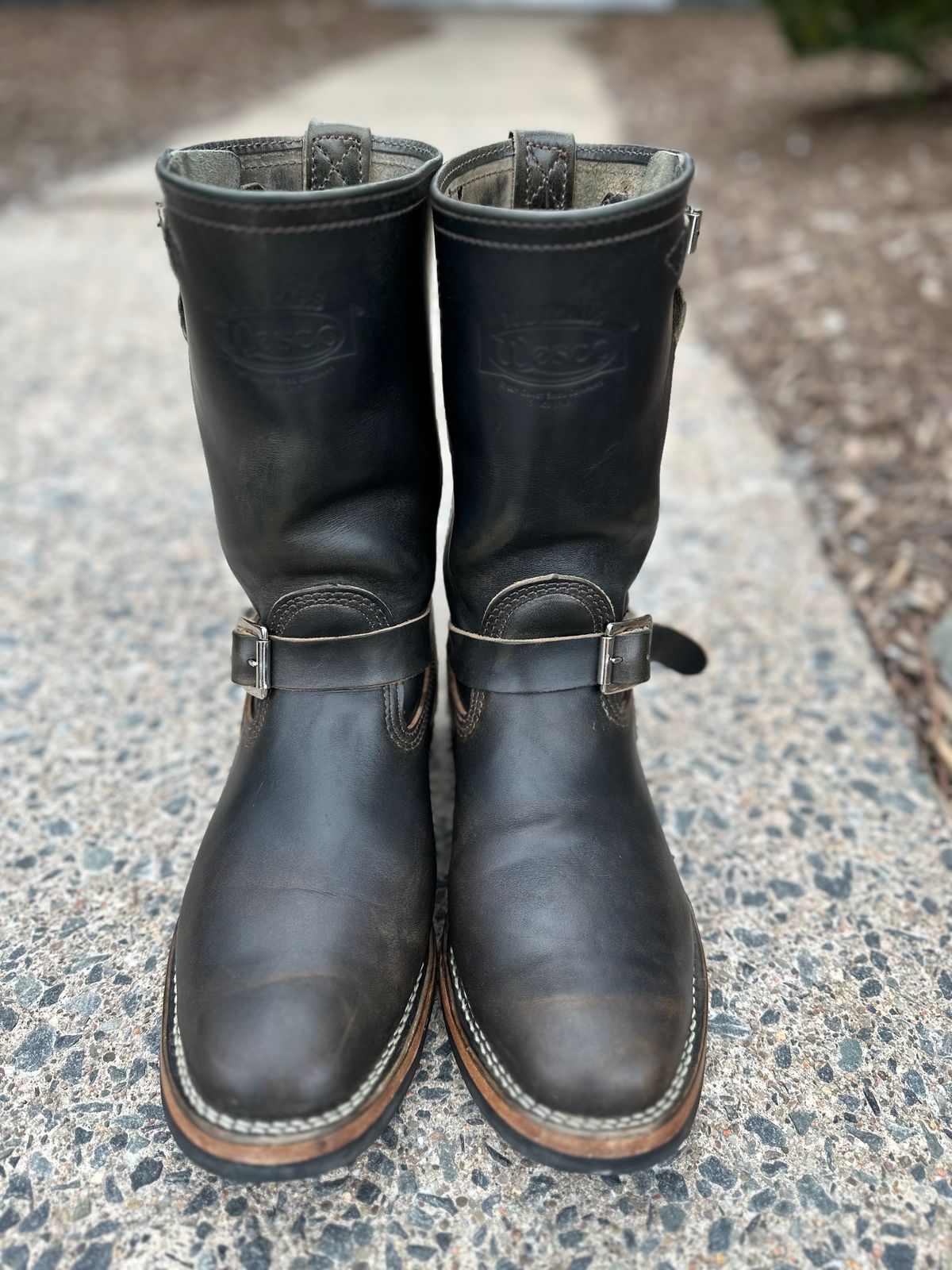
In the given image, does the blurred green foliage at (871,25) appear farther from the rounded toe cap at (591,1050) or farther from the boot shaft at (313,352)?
the rounded toe cap at (591,1050)

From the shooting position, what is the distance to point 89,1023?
3.44 ft

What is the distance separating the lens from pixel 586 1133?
2.79 feet

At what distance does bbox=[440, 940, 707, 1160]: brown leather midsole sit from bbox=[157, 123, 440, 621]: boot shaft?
1.55 ft

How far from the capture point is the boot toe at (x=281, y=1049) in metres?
0.84

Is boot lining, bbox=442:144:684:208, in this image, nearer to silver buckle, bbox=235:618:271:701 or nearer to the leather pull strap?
the leather pull strap

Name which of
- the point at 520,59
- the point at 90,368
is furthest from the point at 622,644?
the point at 520,59

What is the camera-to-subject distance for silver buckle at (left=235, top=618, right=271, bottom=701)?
1067 mm

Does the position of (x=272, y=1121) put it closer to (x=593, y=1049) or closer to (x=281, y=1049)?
(x=281, y=1049)

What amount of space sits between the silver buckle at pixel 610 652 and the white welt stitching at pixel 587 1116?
33 cm

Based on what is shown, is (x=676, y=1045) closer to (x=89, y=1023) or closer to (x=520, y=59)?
(x=89, y=1023)

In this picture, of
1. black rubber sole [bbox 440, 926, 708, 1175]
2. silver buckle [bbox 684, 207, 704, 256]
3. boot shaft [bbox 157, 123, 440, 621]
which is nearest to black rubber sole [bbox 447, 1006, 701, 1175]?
black rubber sole [bbox 440, 926, 708, 1175]

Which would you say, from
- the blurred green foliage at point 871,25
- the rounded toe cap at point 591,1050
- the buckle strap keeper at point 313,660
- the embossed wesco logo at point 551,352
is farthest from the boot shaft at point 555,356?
the blurred green foliage at point 871,25

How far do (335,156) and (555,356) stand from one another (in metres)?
0.33

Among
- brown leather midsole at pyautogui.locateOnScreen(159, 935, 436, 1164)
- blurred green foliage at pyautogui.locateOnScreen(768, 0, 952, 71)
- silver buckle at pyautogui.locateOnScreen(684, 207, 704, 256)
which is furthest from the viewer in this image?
blurred green foliage at pyautogui.locateOnScreen(768, 0, 952, 71)
